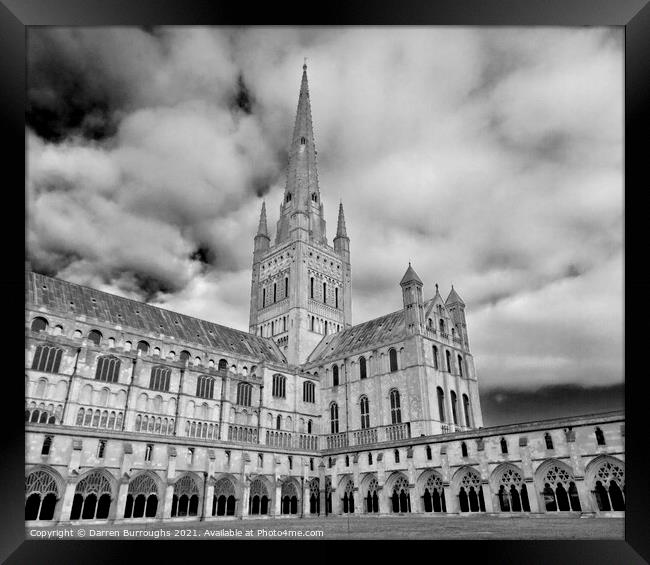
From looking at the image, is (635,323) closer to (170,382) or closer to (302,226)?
(170,382)

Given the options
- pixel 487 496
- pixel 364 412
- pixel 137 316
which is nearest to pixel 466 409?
pixel 364 412

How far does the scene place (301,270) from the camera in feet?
218

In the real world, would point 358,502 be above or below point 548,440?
below

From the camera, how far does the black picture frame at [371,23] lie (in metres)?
10.2

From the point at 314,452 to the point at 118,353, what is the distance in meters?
20.7

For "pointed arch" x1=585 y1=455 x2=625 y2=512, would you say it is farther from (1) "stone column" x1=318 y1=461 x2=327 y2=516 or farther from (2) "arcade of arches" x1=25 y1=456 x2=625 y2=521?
(1) "stone column" x1=318 y1=461 x2=327 y2=516

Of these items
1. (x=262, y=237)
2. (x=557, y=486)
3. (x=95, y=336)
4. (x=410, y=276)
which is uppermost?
(x=262, y=237)

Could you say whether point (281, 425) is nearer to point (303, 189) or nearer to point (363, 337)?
point (363, 337)

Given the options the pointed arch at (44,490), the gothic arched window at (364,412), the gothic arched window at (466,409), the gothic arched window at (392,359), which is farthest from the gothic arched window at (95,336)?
the gothic arched window at (466,409)

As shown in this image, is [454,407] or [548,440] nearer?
[548,440]

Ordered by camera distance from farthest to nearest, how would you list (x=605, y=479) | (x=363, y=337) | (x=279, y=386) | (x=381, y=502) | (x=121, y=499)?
(x=363, y=337)
(x=279, y=386)
(x=381, y=502)
(x=121, y=499)
(x=605, y=479)

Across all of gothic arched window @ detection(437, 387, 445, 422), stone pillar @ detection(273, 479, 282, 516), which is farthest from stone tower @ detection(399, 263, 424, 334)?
stone pillar @ detection(273, 479, 282, 516)

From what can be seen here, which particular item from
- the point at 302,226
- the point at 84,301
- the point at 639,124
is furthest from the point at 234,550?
the point at 302,226

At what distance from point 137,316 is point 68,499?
22.7 meters
